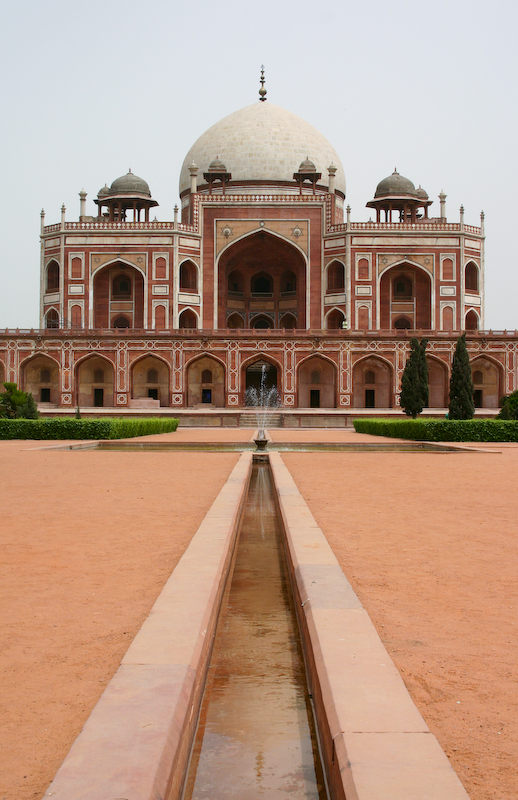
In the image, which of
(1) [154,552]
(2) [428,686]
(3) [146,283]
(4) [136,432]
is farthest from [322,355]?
(2) [428,686]

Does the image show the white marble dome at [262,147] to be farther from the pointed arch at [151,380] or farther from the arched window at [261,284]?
the pointed arch at [151,380]

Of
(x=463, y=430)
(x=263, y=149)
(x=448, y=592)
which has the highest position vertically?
(x=263, y=149)

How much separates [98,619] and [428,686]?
1320mm

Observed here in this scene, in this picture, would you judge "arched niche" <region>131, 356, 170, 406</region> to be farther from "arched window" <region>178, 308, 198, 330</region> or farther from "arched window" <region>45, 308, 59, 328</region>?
"arched window" <region>45, 308, 59, 328</region>

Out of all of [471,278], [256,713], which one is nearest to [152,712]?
[256,713]

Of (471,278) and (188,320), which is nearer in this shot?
(188,320)

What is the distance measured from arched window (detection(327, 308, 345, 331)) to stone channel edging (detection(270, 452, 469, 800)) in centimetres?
3061

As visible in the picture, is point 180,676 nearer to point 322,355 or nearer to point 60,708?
point 60,708

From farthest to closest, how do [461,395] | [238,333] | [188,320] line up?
[188,320]
[238,333]
[461,395]

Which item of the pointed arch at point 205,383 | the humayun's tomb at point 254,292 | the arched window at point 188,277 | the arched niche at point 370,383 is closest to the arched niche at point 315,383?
the humayun's tomb at point 254,292

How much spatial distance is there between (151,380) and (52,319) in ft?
23.6

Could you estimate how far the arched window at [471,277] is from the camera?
1344 inches

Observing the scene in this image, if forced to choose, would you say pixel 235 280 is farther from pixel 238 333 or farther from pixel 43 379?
pixel 43 379

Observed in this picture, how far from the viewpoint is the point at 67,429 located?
50.0 feet
